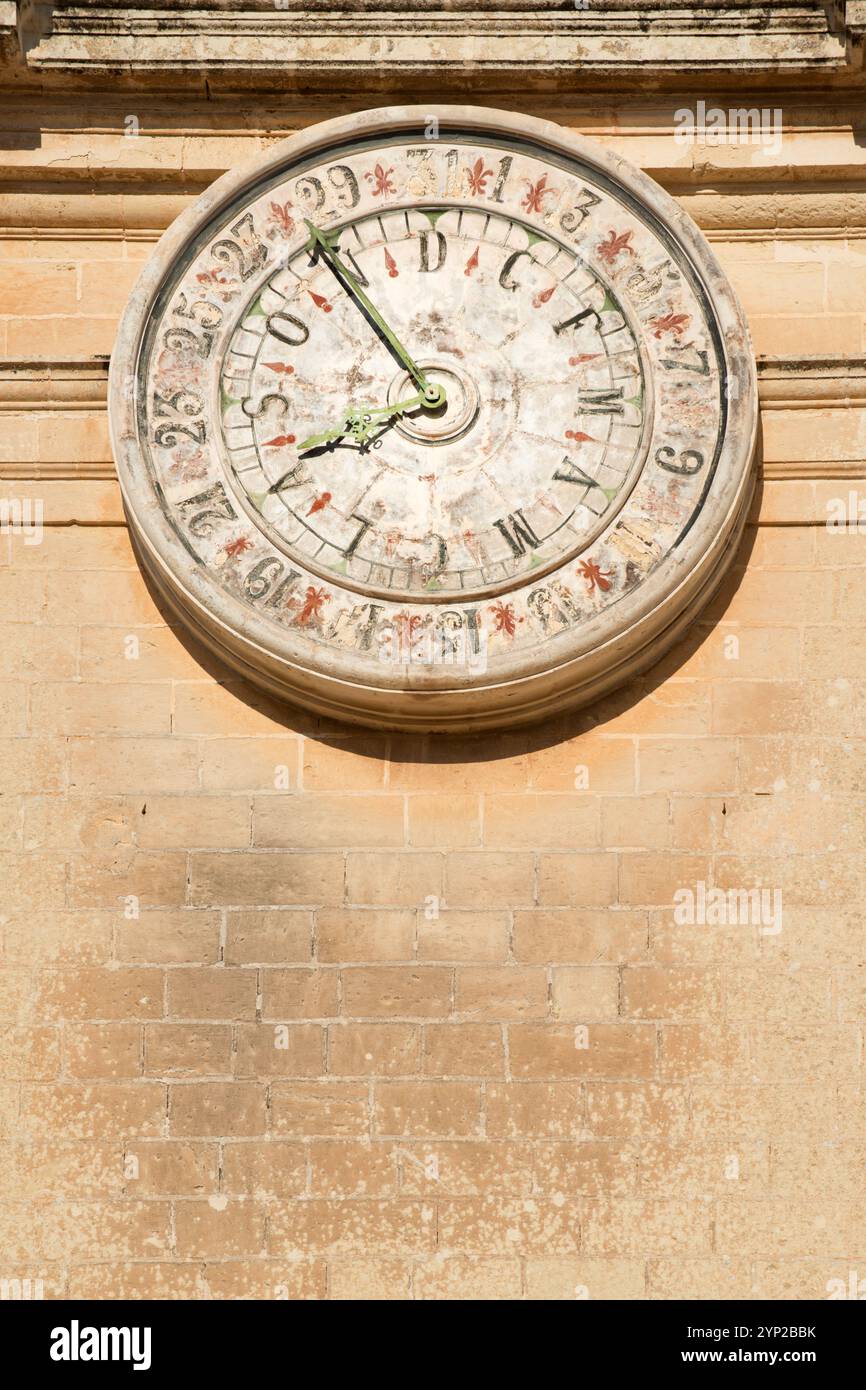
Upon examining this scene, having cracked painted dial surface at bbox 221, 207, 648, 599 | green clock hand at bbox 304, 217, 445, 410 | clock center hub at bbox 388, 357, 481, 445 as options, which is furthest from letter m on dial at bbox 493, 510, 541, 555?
green clock hand at bbox 304, 217, 445, 410

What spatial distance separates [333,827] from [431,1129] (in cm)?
94

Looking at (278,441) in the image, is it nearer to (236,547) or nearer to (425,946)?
(236,547)

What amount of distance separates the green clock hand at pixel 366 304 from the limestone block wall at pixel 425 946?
0.77 m

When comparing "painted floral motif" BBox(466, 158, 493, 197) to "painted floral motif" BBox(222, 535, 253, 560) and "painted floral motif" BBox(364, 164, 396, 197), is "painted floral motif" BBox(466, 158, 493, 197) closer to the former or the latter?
"painted floral motif" BBox(364, 164, 396, 197)

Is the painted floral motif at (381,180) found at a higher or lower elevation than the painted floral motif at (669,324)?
higher

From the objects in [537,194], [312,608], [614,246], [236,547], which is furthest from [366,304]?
[312,608]

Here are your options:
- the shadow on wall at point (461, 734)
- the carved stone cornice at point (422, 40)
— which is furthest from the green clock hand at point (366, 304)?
the shadow on wall at point (461, 734)

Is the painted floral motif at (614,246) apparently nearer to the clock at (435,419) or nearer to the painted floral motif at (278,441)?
the clock at (435,419)

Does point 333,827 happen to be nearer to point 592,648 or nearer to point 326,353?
point 592,648

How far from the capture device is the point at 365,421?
7.72 m

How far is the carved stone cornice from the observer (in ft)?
26.2

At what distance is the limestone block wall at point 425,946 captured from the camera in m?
7.16

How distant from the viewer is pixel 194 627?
7645 millimetres
